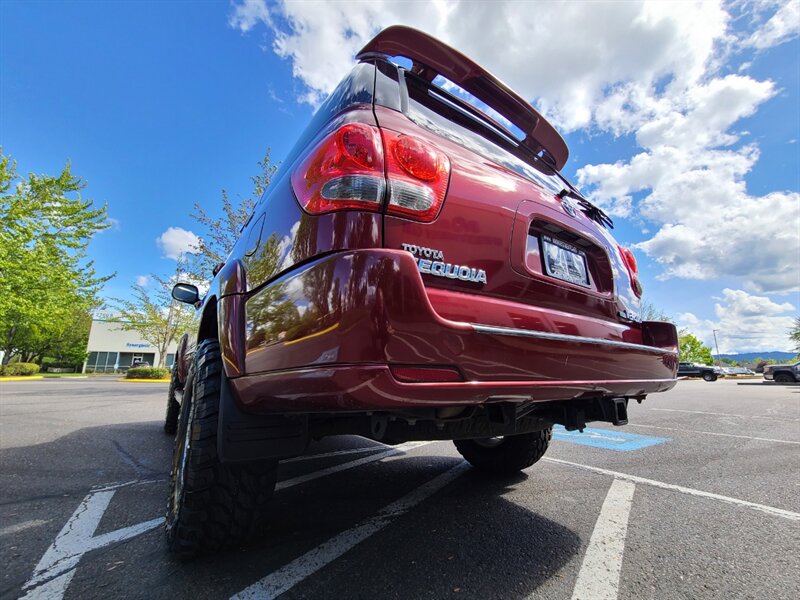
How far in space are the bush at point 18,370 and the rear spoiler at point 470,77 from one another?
105 feet

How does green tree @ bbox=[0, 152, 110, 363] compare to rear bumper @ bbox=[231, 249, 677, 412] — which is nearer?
rear bumper @ bbox=[231, 249, 677, 412]

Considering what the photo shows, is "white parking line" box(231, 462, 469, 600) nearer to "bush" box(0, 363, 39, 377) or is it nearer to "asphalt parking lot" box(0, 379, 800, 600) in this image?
"asphalt parking lot" box(0, 379, 800, 600)

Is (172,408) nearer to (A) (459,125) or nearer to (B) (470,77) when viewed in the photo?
(A) (459,125)

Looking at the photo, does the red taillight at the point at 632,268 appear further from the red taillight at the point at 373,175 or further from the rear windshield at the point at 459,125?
the red taillight at the point at 373,175

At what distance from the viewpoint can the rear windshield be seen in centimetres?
161

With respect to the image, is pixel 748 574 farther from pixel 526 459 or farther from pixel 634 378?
pixel 526 459

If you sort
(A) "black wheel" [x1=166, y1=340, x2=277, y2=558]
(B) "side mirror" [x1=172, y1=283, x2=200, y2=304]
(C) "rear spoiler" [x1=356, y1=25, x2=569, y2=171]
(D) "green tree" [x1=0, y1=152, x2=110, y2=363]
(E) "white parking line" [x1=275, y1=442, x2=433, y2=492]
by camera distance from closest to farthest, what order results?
(A) "black wheel" [x1=166, y1=340, x2=277, y2=558] < (C) "rear spoiler" [x1=356, y1=25, x2=569, y2=171] < (E) "white parking line" [x1=275, y1=442, x2=433, y2=492] < (B) "side mirror" [x1=172, y1=283, x2=200, y2=304] < (D) "green tree" [x1=0, y1=152, x2=110, y2=363]

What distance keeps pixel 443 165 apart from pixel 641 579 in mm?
1783

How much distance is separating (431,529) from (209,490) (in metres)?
1.10

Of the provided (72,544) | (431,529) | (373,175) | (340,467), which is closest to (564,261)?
(373,175)

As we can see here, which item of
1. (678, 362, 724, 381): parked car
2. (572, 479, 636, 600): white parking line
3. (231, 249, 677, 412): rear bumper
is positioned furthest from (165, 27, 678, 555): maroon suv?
(678, 362, 724, 381): parked car

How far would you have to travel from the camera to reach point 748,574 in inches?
62.2

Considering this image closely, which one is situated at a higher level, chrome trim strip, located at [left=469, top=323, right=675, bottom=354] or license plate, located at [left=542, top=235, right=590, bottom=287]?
license plate, located at [left=542, top=235, right=590, bottom=287]

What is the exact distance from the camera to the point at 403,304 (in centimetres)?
105
